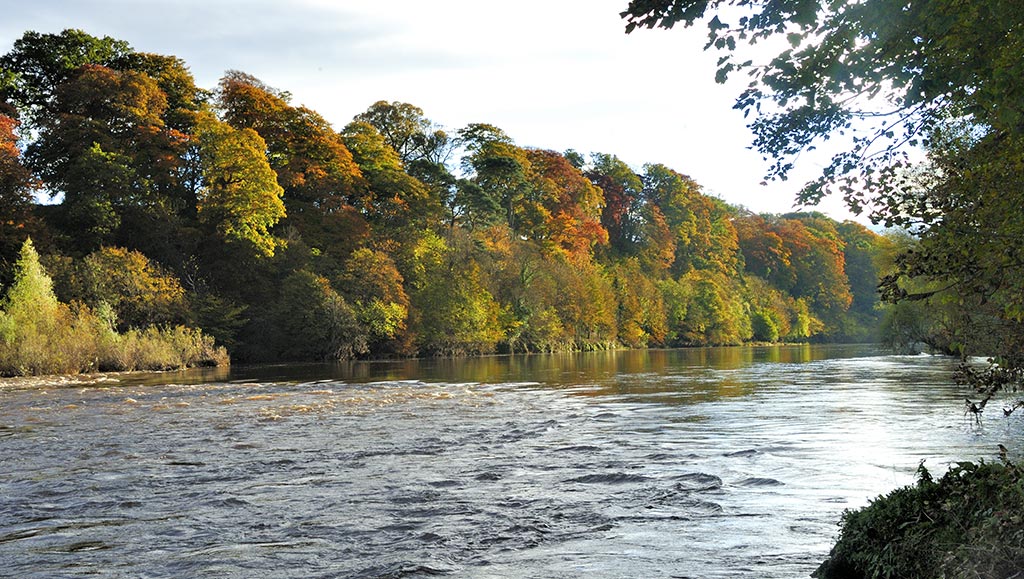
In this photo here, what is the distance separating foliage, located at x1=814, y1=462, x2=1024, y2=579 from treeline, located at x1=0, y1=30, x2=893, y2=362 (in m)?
28.0

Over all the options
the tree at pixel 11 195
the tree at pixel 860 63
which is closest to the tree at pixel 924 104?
the tree at pixel 860 63

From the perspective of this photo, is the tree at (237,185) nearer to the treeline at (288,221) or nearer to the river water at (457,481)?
the treeline at (288,221)

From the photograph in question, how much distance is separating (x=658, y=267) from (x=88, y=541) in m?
78.8

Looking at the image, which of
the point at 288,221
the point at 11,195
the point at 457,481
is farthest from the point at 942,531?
the point at 288,221

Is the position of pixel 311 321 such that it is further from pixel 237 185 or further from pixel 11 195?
Answer: pixel 11 195

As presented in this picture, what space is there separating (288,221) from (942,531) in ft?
164

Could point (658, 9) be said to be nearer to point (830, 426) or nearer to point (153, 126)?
point (830, 426)

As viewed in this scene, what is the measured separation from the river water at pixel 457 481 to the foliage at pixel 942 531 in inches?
23.6

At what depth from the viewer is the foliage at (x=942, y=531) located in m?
4.65

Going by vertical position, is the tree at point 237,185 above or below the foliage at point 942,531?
above

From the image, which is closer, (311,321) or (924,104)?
(924,104)

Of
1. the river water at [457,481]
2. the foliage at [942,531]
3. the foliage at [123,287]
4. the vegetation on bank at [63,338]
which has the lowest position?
the river water at [457,481]

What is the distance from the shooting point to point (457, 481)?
9875 millimetres

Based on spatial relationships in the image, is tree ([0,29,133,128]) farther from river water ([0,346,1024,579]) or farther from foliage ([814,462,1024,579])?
foliage ([814,462,1024,579])
